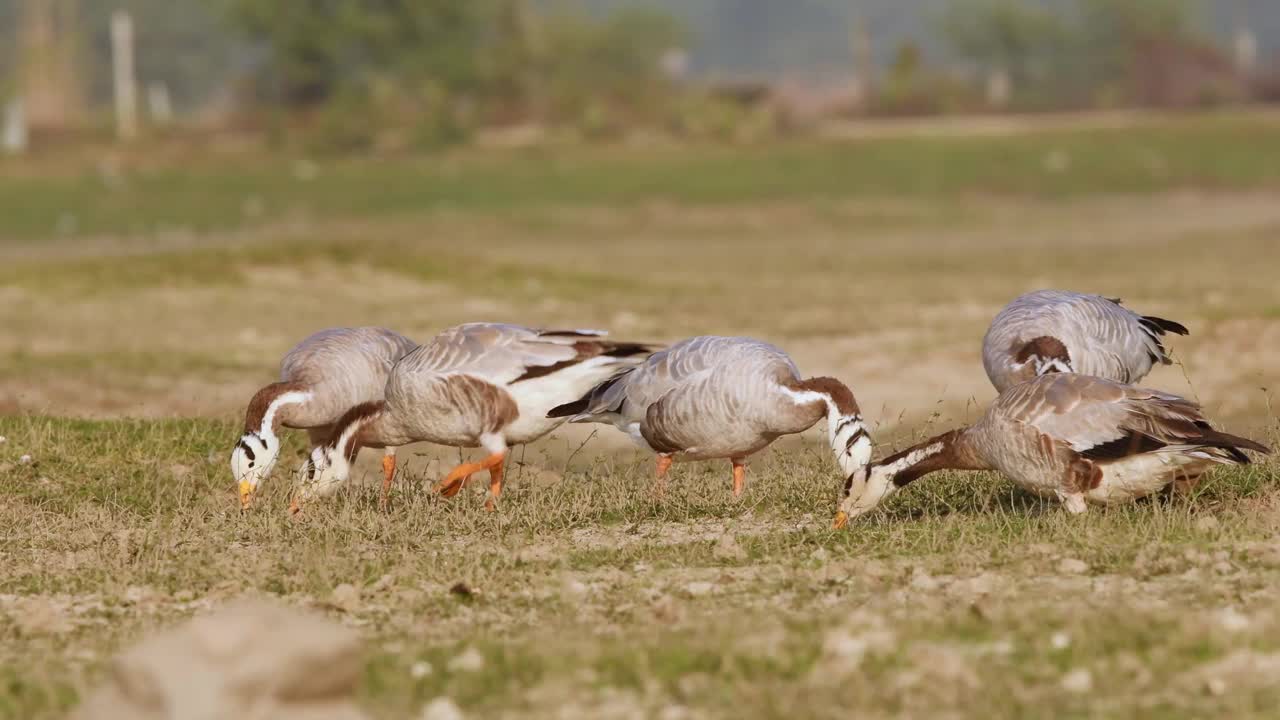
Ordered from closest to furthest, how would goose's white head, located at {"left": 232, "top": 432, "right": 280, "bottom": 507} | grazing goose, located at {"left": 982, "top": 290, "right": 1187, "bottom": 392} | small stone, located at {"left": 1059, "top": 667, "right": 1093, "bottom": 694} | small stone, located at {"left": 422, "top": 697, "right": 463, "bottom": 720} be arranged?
small stone, located at {"left": 422, "top": 697, "right": 463, "bottom": 720}
small stone, located at {"left": 1059, "top": 667, "right": 1093, "bottom": 694}
goose's white head, located at {"left": 232, "top": 432, "right": 280, "bottom": 507}
grazing goose, located at {"left": 982, "top": 290, "right": 1187, "bottom": 392}

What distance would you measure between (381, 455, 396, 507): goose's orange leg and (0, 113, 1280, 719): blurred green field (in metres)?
0.17

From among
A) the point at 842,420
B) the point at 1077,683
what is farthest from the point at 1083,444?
the point at 1077,683

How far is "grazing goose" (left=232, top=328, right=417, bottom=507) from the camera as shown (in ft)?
35.9

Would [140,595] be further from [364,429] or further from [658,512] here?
[658,512]

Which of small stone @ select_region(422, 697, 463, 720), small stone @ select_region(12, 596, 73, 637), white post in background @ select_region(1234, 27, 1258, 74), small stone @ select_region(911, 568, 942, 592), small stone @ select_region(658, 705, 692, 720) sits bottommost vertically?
white post in background @ select_region(1234, 27, 1258, 74)

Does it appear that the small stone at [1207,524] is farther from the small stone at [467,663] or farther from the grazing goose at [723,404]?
the small stone at [467,663]

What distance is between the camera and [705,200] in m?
41.3

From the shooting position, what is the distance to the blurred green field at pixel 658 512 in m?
6.66

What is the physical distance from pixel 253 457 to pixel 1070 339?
516 centimetres

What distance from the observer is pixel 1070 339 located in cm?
1170

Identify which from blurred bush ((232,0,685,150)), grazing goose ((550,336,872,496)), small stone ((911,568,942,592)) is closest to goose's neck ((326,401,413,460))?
grazing goose ((550,336,872,496))

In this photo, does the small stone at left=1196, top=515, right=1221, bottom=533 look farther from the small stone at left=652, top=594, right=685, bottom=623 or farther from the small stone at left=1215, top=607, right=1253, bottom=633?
the small stone at left=652, top=594, right=685, bottom=623

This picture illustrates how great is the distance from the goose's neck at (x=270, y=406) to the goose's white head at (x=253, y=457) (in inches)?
1.4

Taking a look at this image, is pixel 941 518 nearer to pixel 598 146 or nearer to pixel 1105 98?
pixel 598 146
